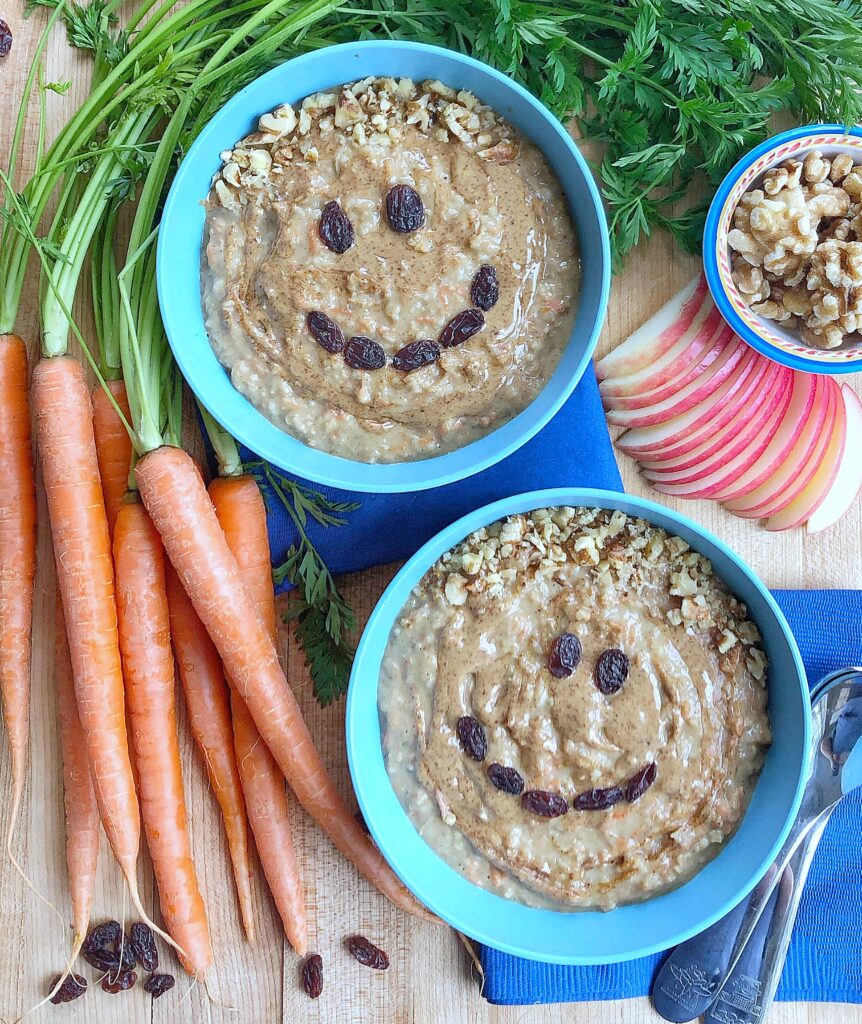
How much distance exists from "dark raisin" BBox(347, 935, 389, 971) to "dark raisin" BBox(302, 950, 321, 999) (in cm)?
10

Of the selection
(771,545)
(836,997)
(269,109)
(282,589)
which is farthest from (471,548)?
(836,997)

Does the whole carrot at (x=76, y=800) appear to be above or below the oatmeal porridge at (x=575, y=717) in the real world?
below

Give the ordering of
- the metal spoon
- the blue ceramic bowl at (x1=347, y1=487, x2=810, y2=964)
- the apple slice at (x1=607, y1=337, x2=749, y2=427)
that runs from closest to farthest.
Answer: the blue ceramic bowl at (x1=347, y1=487, x2=810, y2=964), the metal spoon, the apple slice at (x1=607, y1=337, x2=749, y2=427)

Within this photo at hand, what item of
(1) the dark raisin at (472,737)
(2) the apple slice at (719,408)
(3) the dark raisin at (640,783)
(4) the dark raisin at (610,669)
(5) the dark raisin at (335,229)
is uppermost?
(5) the dark raisin at (335,229)

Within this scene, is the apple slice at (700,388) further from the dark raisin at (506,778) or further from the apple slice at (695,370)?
the dark raisin at (506,778)

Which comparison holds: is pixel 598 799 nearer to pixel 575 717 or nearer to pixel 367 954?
pixel 575 717

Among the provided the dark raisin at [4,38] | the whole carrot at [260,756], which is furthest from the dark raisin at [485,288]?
the dark raisin at [4,38]

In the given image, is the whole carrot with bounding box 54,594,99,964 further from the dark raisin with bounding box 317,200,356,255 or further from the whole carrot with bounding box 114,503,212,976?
the dark raisin with bounding box 317,200,356,255

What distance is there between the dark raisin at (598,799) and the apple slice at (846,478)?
1038mm

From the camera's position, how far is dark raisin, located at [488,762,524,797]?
2.29 meters

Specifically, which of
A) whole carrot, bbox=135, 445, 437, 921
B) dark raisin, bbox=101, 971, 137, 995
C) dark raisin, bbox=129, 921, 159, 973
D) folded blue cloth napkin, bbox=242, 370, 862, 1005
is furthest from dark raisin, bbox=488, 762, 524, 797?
dark raisin, bbox=101, 971, 137, 995

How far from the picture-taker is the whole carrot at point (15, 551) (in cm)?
260

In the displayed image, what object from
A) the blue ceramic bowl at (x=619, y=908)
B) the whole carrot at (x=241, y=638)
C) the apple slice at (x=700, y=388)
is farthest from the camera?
the apple slice at (x=700, y=388)

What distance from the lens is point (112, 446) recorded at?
8.96 ft
